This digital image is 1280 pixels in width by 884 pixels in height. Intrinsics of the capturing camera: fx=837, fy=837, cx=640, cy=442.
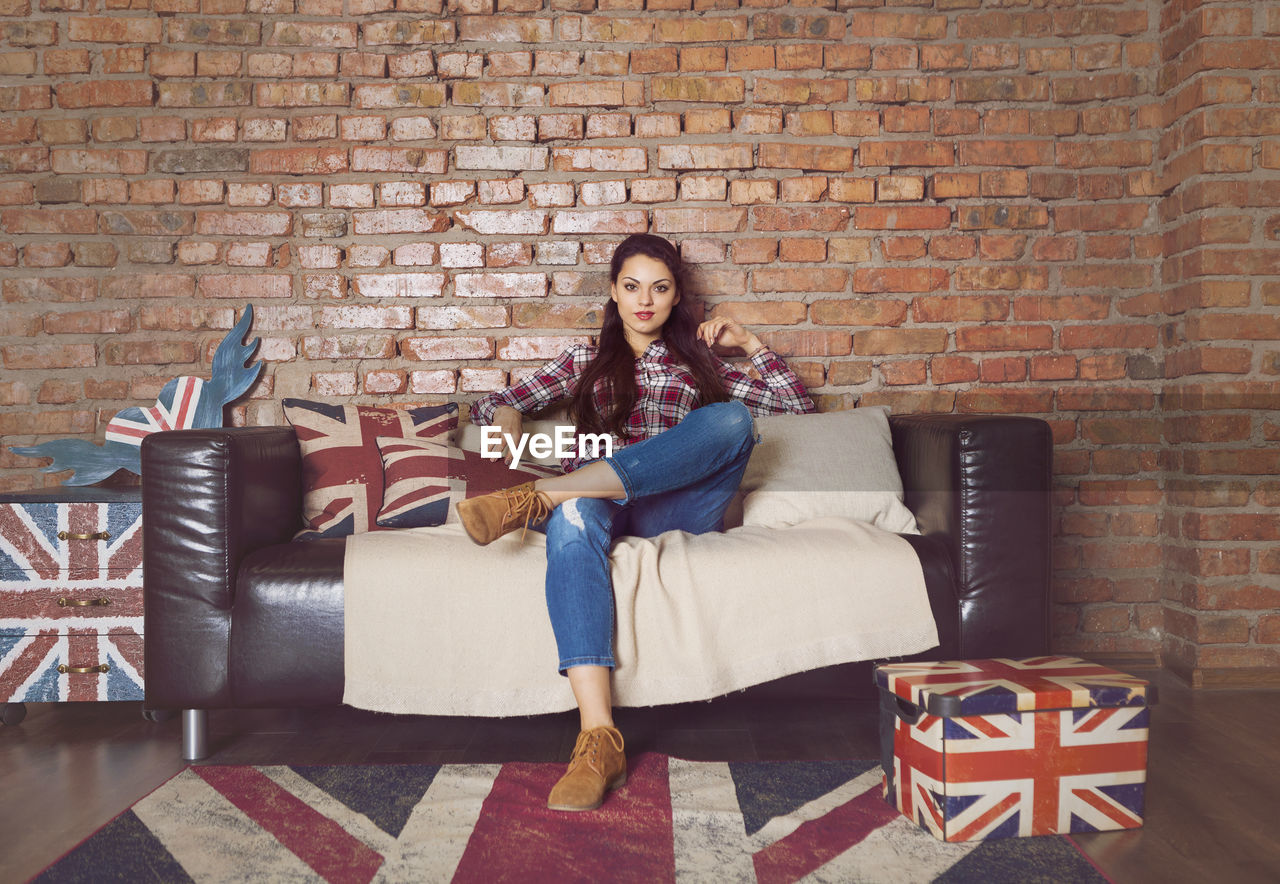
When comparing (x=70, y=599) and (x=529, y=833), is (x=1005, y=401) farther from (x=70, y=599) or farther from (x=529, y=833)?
(x=70, y=599)

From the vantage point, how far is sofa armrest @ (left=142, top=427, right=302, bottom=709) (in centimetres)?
167

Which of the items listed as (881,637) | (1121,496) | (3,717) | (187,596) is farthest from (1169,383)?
(3,717)

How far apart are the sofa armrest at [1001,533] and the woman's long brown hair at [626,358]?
71 cm

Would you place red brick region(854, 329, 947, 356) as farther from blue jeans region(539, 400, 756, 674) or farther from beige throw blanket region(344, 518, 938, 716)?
beige throw blanket region(344, 518, 938, 716)

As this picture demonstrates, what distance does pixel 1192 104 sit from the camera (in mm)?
2297

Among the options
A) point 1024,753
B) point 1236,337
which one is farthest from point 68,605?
point 1236,337

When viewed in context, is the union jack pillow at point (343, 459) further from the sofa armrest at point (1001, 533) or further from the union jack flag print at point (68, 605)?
the sofa armrest at point (1001, 533)

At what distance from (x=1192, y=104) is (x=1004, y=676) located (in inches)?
73.2

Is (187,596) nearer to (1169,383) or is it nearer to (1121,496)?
(1121,496)

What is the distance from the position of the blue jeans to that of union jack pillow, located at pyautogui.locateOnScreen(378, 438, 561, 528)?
10.2 inches

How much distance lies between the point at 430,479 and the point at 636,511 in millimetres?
546

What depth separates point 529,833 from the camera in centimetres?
131

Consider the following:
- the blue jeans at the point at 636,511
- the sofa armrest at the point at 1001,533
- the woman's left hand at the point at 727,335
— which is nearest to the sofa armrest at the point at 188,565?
the blue jeans at the point at 636,511

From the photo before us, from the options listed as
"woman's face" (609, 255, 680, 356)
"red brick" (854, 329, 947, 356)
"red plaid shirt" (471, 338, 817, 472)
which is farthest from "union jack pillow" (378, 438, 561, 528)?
"red brick" (854, 329, 947, 356)
